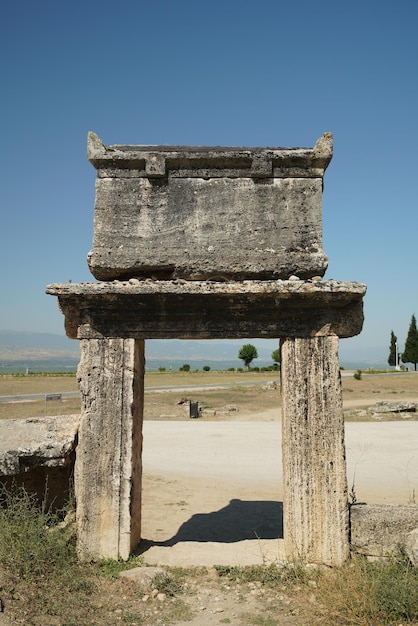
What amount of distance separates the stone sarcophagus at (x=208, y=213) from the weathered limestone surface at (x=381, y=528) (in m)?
2.58

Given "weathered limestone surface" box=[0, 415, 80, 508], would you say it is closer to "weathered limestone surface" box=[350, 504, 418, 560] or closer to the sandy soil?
the sandy soil

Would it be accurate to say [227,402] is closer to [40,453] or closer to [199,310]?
[40,453]

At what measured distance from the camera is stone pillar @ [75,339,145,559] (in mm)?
5234

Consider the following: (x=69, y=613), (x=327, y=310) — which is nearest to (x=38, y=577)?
(x=69, y=613)

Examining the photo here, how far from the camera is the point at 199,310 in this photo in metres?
5.33

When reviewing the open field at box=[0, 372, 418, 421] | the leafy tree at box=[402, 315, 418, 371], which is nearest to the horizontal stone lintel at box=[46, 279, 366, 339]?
the open field at box=[0, 372, 418, 421]

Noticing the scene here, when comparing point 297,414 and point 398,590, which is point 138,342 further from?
point 398,590

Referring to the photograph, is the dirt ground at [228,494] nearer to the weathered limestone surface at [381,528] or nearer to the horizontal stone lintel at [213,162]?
the weathered limestone surface at [381,528]

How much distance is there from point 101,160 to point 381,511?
4804mm

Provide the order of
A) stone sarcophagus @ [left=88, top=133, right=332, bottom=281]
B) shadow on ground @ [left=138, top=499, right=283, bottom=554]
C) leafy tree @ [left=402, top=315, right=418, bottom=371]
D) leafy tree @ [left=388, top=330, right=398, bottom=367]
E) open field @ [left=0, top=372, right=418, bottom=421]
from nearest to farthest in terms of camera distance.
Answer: stone sarcophagus @ [left=88, top=133, right=332, bottom=281]
shadow on ground @ [left=138, top=499, right=283, bottom=554]
open field @ [left=0, top=372, right=418, bottom=421]
leafy tree @ [left=402, top=315, right=418, bottom=371]
leafy tree @ [left=388, top=330, right=398, bottom=367]

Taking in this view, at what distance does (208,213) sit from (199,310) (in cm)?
113

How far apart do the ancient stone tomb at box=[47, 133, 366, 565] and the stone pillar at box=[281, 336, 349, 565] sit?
10mm

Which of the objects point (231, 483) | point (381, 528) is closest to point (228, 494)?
point (231, 483)

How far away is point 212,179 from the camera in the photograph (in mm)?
5652
